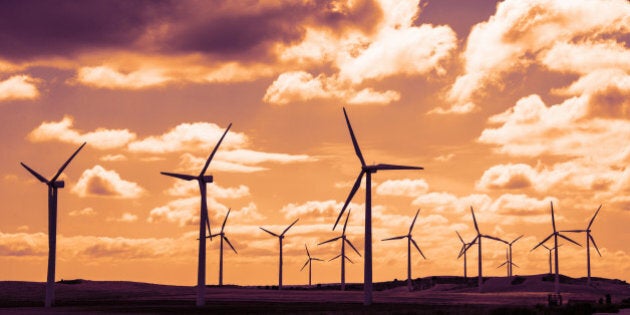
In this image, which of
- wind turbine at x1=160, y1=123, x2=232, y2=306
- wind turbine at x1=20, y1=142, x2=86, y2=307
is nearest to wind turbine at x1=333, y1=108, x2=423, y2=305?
wind turbine at x1=160, y1=123, x2=232, y2=306

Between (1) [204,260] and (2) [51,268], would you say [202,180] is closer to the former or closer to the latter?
(1) [204,260]

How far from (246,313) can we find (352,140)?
32.9 metres

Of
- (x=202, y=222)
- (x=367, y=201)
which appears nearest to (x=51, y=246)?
(x=202, y=222)

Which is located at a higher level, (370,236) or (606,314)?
(370,236)

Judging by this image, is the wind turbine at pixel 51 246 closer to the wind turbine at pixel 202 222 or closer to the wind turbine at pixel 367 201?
the wind turbine at pixel 202 222

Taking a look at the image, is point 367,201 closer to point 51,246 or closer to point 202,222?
point 202,222

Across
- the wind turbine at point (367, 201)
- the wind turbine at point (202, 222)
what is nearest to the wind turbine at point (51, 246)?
the wind turbine at point (202, 222)

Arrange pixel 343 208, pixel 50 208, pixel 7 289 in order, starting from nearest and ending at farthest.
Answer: pixel 343 208
pixel 50 208
pixel 7 289

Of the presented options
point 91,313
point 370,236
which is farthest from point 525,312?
point 91,313

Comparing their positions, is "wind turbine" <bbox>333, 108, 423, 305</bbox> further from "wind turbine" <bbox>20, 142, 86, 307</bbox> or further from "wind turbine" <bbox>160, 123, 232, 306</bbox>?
"wind turbine" <bbox>20, 142, 86, 307</bbox>

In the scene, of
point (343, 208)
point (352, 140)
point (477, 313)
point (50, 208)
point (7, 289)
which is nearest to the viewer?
point (477, 313)

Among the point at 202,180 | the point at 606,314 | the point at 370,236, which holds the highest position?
the point at 202,180

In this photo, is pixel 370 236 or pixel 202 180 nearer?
pixel 370 236

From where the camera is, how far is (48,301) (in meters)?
122
